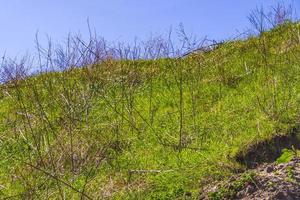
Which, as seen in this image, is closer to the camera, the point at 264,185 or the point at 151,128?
the point at 264,185

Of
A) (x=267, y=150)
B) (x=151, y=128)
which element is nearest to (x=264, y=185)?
(x=267, y=150)

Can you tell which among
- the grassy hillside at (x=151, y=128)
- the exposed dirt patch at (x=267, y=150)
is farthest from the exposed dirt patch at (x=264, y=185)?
the exposed dirt patch at (x=267, y=150)

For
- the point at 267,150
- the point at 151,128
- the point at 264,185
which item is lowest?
the point at 264,185

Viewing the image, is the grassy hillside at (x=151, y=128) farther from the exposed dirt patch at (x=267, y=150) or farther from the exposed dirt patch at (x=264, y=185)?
the exposed dirt patch at (x=264, y=185)

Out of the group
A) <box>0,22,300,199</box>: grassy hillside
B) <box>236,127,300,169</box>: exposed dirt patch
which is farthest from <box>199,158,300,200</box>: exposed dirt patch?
<box>236,127,300,169</box>: exposed dirt patch

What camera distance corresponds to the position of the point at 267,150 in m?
4.50

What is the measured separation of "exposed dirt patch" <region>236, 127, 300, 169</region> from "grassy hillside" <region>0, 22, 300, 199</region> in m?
0.07

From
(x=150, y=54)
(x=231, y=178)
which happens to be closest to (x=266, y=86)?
(x=231, y=178)

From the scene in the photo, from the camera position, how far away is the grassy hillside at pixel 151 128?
4.25m

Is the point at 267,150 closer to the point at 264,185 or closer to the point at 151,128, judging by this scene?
the point at 264,185

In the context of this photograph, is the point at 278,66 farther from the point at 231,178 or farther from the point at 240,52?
the point at 231,178

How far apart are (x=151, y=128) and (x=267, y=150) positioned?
1416 millimetres

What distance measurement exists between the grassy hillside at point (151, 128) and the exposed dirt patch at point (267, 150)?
7 cm

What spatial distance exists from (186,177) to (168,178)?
15 cm
